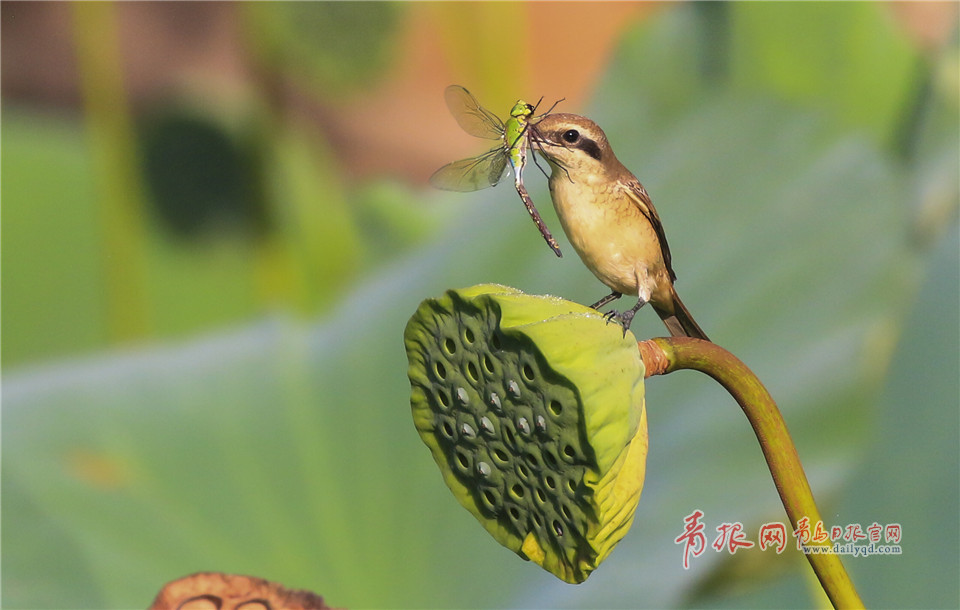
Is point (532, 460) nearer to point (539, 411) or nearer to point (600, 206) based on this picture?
point (539, 411)

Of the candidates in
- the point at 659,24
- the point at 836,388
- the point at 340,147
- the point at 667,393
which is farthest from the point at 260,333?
the point at 836,388

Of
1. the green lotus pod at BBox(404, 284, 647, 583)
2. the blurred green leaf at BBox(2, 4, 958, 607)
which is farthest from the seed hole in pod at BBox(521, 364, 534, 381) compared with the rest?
the blurred green leaf at BBox(2, 4, 958, 607)

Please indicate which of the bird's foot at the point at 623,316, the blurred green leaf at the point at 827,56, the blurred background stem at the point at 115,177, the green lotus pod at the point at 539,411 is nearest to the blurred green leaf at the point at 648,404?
the blurred green leaf at the point at 827,56

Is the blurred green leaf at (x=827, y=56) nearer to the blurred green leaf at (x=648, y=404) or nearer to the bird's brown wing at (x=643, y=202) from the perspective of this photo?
the blurred green leaf at (x=648, y=404)

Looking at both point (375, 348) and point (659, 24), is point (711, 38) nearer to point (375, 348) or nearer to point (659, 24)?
point (659, 24)

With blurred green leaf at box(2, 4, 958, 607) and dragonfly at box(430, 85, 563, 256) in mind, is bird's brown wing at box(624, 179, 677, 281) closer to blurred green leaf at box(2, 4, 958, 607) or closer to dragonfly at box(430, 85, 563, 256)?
dragonfly at box(430, 85, 563, 256)

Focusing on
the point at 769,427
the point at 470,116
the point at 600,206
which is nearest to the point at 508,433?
the point at 769,427
